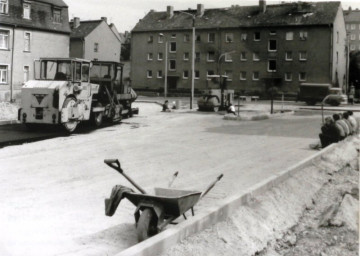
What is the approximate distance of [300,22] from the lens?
181ft

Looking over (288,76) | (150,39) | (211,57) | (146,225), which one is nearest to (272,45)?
(288,76)

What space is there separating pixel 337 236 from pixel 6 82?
31.9 meters

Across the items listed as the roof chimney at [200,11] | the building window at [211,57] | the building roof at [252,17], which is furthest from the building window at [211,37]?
the roof chimney at [200,11]

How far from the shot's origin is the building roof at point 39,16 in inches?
1382

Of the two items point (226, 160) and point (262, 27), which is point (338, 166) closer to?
point (226, 160)

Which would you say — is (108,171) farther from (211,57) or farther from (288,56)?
(211,57)

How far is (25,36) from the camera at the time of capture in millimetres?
36750

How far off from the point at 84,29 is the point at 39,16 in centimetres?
1451

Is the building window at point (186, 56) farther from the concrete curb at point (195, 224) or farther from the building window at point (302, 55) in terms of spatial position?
the concrete curb at point (195, 224)

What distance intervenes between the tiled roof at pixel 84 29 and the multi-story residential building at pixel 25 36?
412 inches

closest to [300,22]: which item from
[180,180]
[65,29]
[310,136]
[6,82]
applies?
[65,29]

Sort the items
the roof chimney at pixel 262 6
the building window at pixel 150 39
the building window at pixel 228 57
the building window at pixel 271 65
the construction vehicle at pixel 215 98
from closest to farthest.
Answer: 1. the construction vehicle at pixel 215 98
2. the building window at pixel 271 65
3. the roof chimney at pixel 262 6
4. the building window at pixel 228 57
5. the building window at pixel 150 39

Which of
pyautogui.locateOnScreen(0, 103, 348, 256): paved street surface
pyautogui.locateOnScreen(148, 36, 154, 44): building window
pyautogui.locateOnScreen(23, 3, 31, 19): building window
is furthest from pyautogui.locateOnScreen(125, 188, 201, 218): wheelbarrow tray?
pyautogui.locateOnScreen(148, 36, 154, 44): building window

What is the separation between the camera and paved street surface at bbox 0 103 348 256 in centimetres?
603
